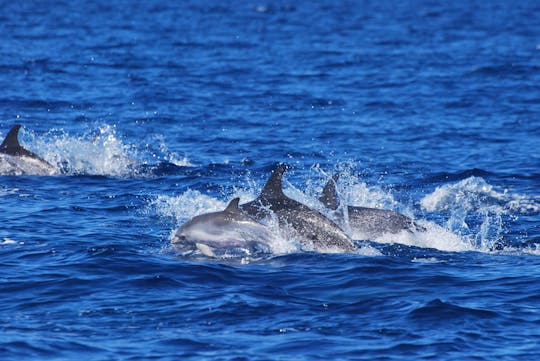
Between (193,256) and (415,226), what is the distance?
4.62 m

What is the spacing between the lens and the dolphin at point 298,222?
59.7ft

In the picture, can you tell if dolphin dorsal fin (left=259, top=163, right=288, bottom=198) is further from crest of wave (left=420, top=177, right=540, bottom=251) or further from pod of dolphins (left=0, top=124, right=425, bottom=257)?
crest of wave (left=420, top=177, right=540, bottom=251)

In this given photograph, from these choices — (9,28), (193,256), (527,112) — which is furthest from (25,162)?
(9,28)

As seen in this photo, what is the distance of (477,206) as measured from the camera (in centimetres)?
2283

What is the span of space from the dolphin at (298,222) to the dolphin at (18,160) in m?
7.75

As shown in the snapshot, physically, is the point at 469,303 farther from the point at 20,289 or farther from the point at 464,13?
the point at 464,13

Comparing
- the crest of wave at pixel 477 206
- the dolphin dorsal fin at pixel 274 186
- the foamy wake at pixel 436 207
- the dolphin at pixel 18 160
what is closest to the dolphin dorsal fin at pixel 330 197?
the foamy wake at pixel 436 207

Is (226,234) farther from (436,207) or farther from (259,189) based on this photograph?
(436,207)

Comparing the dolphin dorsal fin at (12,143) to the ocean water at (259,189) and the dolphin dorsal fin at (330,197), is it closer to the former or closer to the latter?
the ocean water at (259,189)

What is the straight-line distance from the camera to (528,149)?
29.3 m

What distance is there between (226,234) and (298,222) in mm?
1283

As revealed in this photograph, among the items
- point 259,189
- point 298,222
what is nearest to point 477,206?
point 259,189

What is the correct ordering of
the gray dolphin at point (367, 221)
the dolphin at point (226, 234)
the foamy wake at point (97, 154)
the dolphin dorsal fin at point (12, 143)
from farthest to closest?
the foamy wake at point (97, 154), the dolphin dorsal fin at point (12, 143), the gray dolphin at point (367, 221), the dolphin at point (226, 234)

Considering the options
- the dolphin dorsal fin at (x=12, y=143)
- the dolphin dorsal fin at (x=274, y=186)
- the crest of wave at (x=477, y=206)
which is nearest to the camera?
the dolphin dorsal fin at (x=274, y=186)
